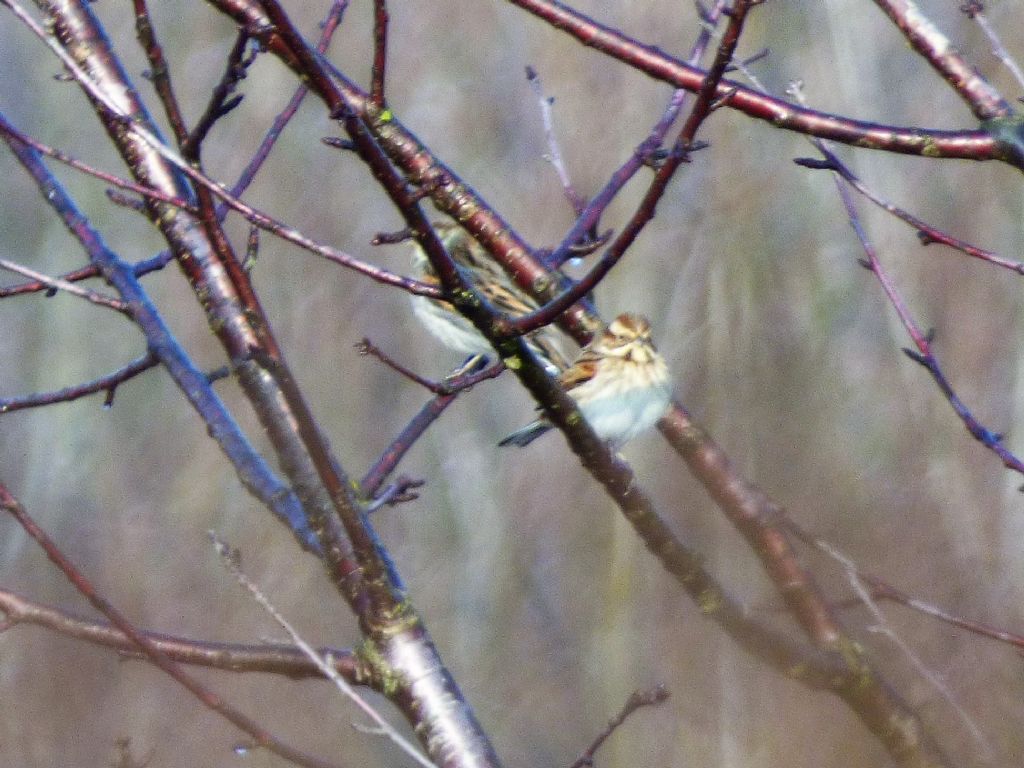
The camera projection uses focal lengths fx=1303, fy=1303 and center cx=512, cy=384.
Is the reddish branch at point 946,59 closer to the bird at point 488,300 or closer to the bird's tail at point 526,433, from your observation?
the bird's tail at point 526,433

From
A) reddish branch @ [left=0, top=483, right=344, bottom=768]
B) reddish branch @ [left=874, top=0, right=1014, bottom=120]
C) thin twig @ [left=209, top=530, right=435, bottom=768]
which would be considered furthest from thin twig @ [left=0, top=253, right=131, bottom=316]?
reddish branch @ [left=874, top=0, right=1014, bottom=120]

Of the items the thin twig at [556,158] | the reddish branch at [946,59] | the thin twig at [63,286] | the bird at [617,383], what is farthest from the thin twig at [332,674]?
the bird at [617,383]

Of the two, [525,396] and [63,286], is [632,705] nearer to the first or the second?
[63,286]

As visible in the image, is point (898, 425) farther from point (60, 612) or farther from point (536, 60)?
point (60, 612)

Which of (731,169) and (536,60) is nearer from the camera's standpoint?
(731,169)

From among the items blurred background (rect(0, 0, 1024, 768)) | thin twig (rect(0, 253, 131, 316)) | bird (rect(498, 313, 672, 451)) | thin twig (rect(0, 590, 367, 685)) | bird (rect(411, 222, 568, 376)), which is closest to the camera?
thin twig (rect(0, 253, 131, 316))

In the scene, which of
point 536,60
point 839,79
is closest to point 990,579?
point 839,79

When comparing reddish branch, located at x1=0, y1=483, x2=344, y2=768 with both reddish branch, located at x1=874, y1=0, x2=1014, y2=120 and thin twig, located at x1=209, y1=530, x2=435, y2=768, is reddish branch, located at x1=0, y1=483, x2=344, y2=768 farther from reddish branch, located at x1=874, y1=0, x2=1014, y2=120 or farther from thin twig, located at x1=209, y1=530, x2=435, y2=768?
reddish branch, located at x1=874, y1=0, x2=1014, y2=120
